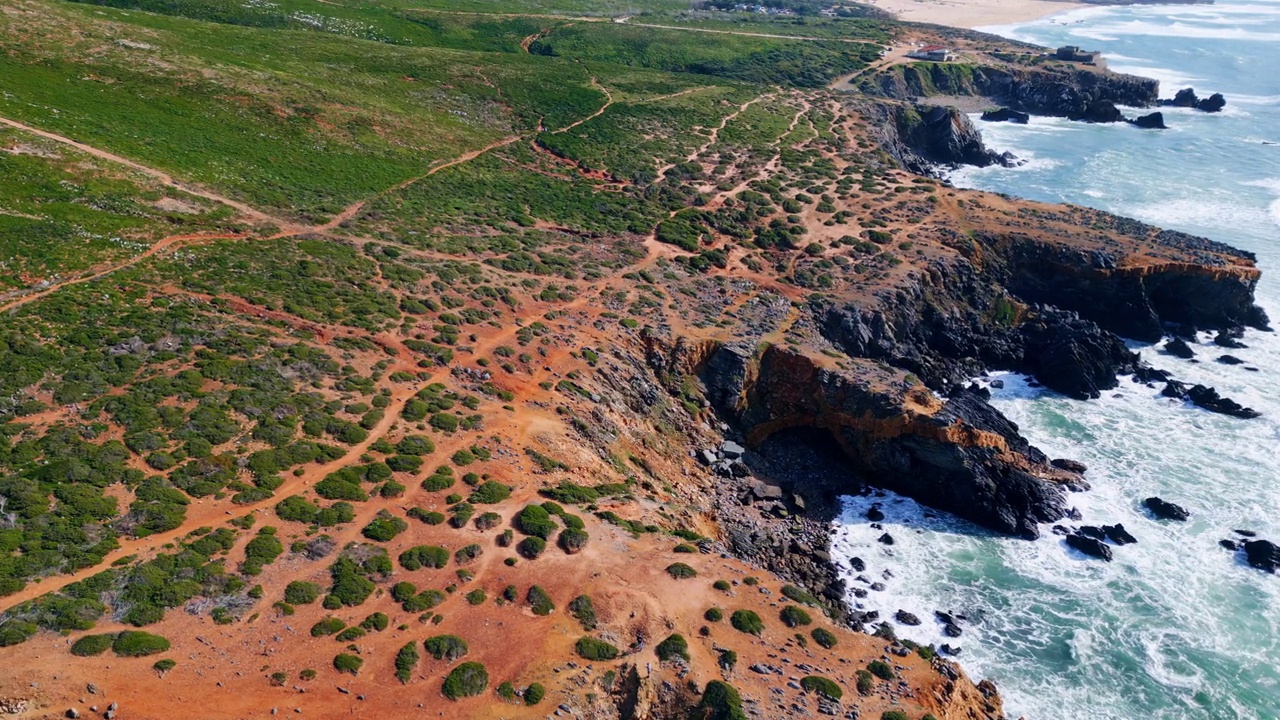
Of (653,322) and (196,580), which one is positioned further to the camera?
(653,322)

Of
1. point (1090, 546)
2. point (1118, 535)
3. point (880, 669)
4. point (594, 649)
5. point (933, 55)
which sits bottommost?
point (1090, 546)

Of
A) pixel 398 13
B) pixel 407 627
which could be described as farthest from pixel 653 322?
pixel 398 13

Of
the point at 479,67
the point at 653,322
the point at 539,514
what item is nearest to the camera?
the point at 539,514

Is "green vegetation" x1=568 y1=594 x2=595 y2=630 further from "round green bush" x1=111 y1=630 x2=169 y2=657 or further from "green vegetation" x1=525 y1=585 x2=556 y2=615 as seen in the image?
"round green bush" x1=111 y1=630 x2=169 y2=657

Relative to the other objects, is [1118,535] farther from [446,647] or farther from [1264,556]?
[446,647]

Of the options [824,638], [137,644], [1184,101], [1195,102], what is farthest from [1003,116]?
[137,644]

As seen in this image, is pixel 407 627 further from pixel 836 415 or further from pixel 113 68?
pixel 113 68

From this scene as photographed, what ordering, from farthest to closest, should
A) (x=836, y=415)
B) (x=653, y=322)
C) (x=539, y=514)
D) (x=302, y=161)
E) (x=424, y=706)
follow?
(x=302, y=161)
(x=653, y=322)
(x=836, y=415)
(x=539, y=514)
(x=424, y=706)

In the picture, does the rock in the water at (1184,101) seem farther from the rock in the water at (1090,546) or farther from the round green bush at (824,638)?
the round green bush at (824,638)
